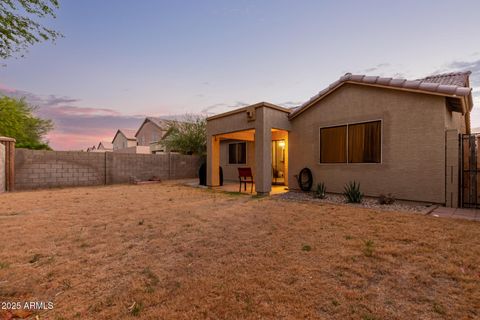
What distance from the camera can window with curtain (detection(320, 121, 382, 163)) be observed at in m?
7.25

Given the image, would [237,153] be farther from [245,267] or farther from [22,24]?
[22,24]

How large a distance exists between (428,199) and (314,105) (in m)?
4.85

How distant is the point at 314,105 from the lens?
874 centimetres

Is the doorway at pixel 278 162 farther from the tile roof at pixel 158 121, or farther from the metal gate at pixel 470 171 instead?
the tile roof at pixel 158 121

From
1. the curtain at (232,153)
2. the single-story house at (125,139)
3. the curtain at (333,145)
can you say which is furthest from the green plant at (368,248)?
the single-story house at (125,139)

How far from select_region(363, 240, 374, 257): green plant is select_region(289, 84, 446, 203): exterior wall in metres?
4.23

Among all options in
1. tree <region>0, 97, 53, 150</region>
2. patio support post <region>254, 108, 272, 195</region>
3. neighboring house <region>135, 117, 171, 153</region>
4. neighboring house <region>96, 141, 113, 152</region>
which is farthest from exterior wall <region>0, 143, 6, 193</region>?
neighboring house <region>96, 141, 113, 152</region>

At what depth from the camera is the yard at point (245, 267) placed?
2006mm

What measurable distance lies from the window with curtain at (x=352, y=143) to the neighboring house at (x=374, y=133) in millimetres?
29

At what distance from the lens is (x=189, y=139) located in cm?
1883

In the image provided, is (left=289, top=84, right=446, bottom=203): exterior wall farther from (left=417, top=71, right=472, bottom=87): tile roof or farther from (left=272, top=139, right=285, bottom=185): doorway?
(left=417, top=71, right=472, bottom=87): tile roof

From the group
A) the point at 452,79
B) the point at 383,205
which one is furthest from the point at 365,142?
the point at 452,79

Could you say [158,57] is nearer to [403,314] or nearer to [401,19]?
[401,19]

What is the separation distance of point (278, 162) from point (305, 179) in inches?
147
